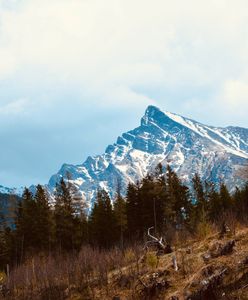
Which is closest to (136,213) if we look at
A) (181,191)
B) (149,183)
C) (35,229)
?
(149,183)

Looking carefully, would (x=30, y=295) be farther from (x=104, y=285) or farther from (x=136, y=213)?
(x=136, y=213)

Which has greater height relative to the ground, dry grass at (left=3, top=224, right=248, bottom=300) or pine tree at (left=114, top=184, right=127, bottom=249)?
pine tree at (left=114, top=184, right=127, bottom=249)

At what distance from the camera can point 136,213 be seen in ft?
182

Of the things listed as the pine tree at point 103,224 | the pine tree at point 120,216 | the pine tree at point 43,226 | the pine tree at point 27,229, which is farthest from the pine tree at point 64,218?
the pine tree at point 120,216

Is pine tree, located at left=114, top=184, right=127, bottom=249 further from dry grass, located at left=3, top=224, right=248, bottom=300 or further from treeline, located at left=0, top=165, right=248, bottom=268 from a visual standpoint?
dry grass, located at left=3, top=224, right=248, bottom=300

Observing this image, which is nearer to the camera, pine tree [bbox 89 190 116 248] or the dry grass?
the dry grass

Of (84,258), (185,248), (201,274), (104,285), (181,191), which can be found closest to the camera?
(201,274)

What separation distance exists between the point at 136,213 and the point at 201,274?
4366 centimetres

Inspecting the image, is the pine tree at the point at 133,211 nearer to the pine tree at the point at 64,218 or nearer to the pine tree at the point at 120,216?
the pine tree at the point at 120,216

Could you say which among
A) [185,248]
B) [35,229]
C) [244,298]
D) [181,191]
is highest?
[181,191]

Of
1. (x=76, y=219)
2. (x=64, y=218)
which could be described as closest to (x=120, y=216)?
(x=76, y=219)

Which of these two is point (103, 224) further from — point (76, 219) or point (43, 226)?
point (43, 226)

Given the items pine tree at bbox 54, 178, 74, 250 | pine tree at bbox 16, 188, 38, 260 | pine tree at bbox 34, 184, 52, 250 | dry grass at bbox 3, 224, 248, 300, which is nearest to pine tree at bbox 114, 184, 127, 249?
pine tree at bbox 54, 178, 74, 250

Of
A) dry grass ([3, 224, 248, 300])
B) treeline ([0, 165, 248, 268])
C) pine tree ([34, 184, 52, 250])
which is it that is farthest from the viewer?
treeline ([0, 165, 248, 268])
